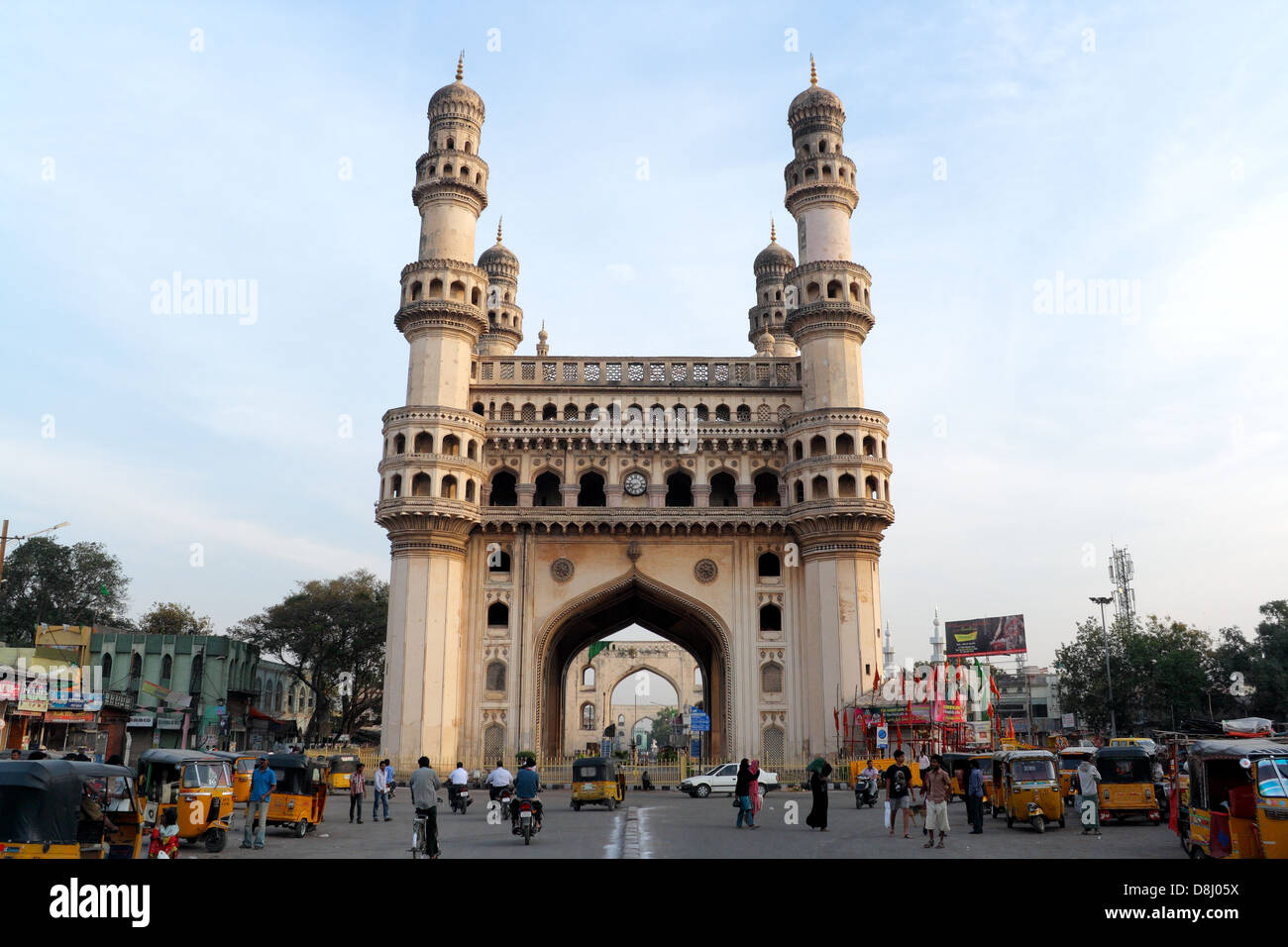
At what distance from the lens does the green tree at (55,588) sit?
61.6m

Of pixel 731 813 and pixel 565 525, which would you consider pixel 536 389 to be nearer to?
pixel 565 525

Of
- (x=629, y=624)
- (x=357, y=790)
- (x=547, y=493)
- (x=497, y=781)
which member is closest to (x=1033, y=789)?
(x=497, y=781)

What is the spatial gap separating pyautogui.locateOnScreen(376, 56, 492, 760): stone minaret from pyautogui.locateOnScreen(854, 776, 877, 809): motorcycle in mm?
16252

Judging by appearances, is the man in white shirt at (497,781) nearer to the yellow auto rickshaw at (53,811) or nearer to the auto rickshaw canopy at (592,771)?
the auto rickshaw canopy at (592,771)

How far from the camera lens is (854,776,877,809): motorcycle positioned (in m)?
27.5

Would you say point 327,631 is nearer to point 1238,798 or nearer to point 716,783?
point 716,783

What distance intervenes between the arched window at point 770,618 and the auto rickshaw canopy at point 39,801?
104 feet

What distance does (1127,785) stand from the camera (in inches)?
867

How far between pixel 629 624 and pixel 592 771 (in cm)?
2108

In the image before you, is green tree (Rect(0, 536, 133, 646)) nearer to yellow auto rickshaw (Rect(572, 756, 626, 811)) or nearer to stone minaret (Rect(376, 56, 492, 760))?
stone minaret (Rect(376, 56, 492, 760))

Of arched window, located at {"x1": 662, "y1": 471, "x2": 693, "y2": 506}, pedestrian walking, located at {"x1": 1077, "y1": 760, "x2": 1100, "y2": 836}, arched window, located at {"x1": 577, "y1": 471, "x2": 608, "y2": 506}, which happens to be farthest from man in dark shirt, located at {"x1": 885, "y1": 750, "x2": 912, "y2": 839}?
arched window, located at {"x1": 662, "y1": 471, "x2": 693, "y2": 506}

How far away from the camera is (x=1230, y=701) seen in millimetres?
62031
